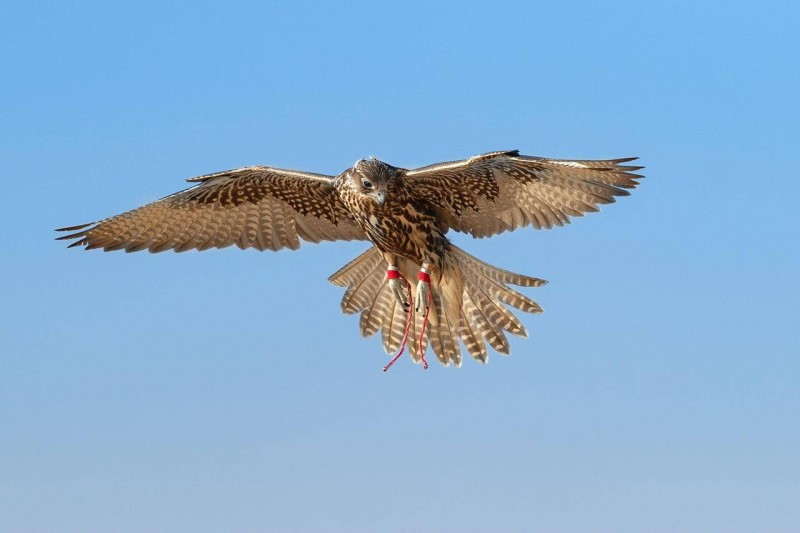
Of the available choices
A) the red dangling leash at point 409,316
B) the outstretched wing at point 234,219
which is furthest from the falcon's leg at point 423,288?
the outstretched wing at point 234,219

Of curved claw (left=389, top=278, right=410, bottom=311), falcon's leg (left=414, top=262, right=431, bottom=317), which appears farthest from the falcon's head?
curved claw (left=389, top=278, right=410, bottom=311)

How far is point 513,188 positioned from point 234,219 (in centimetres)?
321

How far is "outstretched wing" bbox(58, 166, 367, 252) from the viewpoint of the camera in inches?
549

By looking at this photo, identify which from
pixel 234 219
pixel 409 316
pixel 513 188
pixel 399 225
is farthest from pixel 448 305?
pixel 234 219

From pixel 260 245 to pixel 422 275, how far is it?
1937 mm

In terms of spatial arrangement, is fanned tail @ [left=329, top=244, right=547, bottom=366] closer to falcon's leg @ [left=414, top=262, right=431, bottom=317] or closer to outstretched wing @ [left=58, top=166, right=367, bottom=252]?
falcon's leg @ [left=414, top=262, right=431, bottom=317]

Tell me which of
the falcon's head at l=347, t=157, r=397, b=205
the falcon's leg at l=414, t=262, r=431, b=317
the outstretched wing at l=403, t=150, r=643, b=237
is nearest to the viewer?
the outstretched wing at l=403, t=150, r=643, b=237

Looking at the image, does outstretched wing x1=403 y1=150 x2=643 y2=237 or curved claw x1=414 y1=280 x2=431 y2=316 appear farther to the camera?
curved claw x1=414 y1=280 x2=431 y2=316

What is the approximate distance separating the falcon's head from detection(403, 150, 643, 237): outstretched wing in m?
0.22

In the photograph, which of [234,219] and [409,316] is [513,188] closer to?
[409,316]

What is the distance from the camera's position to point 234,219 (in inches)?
564

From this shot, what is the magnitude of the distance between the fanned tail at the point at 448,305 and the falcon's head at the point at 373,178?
1.28 metres

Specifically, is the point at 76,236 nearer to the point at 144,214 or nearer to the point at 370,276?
the point at 144,214

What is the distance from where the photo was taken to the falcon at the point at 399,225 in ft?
42.8
